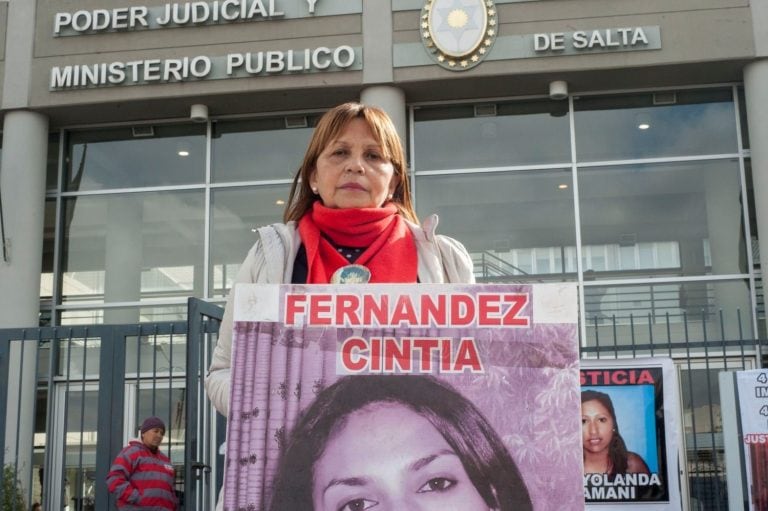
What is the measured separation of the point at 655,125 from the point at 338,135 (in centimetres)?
1126

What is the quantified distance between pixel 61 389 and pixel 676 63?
8756 millimetres

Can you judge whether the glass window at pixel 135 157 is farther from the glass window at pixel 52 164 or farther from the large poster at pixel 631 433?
the large poster at pixel 631 433

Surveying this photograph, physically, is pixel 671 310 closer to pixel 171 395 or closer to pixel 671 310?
pixel 671 310

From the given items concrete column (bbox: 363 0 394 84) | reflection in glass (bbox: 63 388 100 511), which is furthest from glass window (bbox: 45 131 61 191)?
concrete column (bbox: 363 0 394 84)

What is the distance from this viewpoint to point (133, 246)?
1350cm

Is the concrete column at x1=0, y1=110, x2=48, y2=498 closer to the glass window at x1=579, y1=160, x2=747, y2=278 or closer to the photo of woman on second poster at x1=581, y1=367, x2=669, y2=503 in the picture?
the glass window at x1=579, y1=160, x2=747, y2=278

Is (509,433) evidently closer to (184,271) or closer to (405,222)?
(405,222)

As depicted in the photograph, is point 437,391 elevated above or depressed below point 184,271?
below

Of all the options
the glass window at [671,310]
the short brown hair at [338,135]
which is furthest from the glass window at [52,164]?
the short brown hair at [338,135]

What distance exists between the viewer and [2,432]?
27.3 ft

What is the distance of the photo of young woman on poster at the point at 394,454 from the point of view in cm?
183

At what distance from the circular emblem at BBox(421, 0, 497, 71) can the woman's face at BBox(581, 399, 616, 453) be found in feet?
17.3

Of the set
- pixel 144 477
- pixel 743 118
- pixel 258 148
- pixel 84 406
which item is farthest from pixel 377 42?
pixel 144 477

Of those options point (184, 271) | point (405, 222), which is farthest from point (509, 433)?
point (184, 271)
